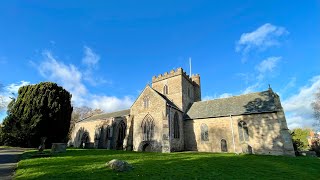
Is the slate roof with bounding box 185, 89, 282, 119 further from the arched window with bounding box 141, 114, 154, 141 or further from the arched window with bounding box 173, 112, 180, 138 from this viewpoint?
the arched window with bounding box 141, 114, 154, 141

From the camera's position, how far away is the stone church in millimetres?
25845

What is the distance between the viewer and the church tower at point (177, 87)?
3537cm

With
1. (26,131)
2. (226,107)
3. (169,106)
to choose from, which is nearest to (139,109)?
(169,106)

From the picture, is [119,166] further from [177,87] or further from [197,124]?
[177,87]

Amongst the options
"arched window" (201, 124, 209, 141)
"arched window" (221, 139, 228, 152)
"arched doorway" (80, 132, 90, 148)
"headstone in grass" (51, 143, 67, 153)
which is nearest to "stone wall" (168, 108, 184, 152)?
"arched window" (201, 124, 209, 141)

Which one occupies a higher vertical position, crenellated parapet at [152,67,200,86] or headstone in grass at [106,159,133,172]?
crenellated parapet at [152,67,200,86]

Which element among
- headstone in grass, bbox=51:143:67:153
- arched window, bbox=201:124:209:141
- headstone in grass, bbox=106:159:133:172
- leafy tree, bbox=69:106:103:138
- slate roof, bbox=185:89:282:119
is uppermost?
leafy tree, bbox=69:106:103:138

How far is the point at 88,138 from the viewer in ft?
137

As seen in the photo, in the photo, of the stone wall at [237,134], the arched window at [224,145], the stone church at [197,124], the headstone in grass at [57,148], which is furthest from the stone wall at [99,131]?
the arched window at [224,145]

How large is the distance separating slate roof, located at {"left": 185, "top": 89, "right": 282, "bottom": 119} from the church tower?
86.9 inches

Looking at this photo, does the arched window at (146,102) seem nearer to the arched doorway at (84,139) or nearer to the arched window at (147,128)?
the arched window at (147,128)

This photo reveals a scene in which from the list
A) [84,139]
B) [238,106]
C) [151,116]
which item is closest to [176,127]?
[151,116]

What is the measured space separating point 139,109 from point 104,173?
21.6 metres

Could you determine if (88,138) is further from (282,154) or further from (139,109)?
(282,154)
